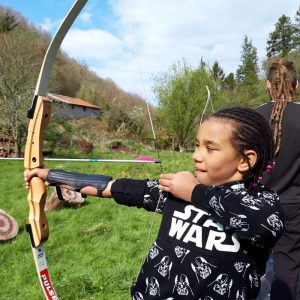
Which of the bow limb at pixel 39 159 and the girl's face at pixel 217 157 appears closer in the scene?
the girl's face at pixel 217 157

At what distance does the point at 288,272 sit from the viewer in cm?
221

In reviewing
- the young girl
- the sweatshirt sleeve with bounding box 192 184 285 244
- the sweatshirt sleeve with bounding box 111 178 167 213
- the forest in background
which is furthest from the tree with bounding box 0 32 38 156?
the sweatshirt sleeve with bounding box 192 184 285 244

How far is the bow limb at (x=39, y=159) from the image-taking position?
1689mm

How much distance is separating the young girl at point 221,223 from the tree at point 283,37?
36.4 metres

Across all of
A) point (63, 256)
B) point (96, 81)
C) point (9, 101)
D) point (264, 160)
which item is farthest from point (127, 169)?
point (264, 160)

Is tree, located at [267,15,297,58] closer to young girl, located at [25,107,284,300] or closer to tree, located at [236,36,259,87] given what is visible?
tree, located at [236,36,259,87]

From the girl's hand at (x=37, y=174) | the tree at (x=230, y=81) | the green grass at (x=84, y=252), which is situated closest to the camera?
the girl's hand at (x=37, y=174)

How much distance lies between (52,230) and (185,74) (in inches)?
957

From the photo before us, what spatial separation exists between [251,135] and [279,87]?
1.14 metres

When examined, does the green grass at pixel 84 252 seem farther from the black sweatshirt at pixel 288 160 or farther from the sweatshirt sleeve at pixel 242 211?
the black sweatshirt at pixel 288 160

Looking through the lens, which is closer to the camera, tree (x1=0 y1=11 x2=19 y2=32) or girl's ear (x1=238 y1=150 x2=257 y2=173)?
girl's ear (x1=238 y1=150 x2=257 y2=173)

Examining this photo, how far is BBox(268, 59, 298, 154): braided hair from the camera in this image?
2.15m

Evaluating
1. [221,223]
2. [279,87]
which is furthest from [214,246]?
[279,87]

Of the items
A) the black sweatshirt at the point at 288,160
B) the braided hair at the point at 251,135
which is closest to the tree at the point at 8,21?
the black sweatshirt at the point at 288,160
